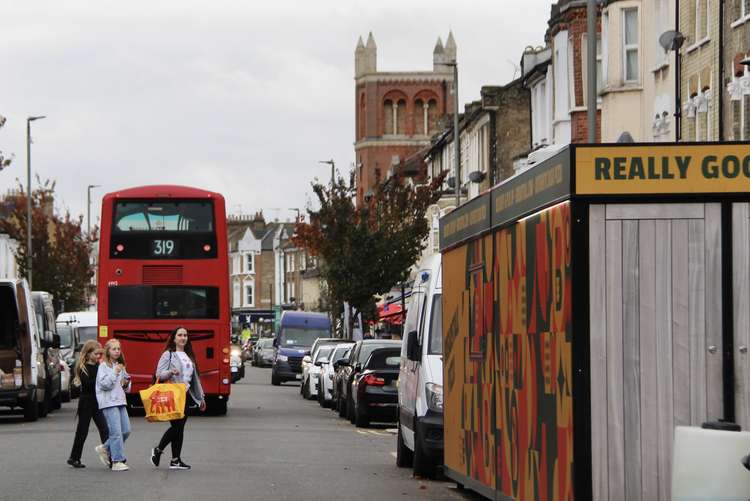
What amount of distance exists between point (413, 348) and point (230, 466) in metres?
3.31

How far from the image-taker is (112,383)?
20281 millimetres

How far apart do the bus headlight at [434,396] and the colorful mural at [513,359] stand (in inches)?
57.5

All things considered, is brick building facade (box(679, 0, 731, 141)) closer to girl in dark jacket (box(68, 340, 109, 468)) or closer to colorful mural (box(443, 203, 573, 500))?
girl in dark jacket (box(68, 340, 109, 468))

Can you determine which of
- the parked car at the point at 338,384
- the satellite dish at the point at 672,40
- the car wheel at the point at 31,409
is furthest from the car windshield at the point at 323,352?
the car wheel at the point at 31,409

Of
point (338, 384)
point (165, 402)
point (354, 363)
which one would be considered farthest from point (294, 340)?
point (165, 402)

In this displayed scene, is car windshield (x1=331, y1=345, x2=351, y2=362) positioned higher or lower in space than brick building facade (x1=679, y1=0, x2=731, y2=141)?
lower

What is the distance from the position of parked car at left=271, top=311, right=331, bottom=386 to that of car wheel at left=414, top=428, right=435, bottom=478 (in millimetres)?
43843

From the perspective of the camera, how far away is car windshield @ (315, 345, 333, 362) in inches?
1813

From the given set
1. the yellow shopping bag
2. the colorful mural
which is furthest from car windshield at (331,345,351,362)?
the colorful mural

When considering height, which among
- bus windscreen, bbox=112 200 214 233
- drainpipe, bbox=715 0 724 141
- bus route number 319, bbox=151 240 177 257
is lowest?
bus route number 319, bbox=151 240 177 257

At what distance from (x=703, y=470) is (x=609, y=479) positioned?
1296 mm

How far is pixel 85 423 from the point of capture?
20.8m

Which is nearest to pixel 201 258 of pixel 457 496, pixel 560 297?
pixel 457 496

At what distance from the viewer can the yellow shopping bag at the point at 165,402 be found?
19719mm
